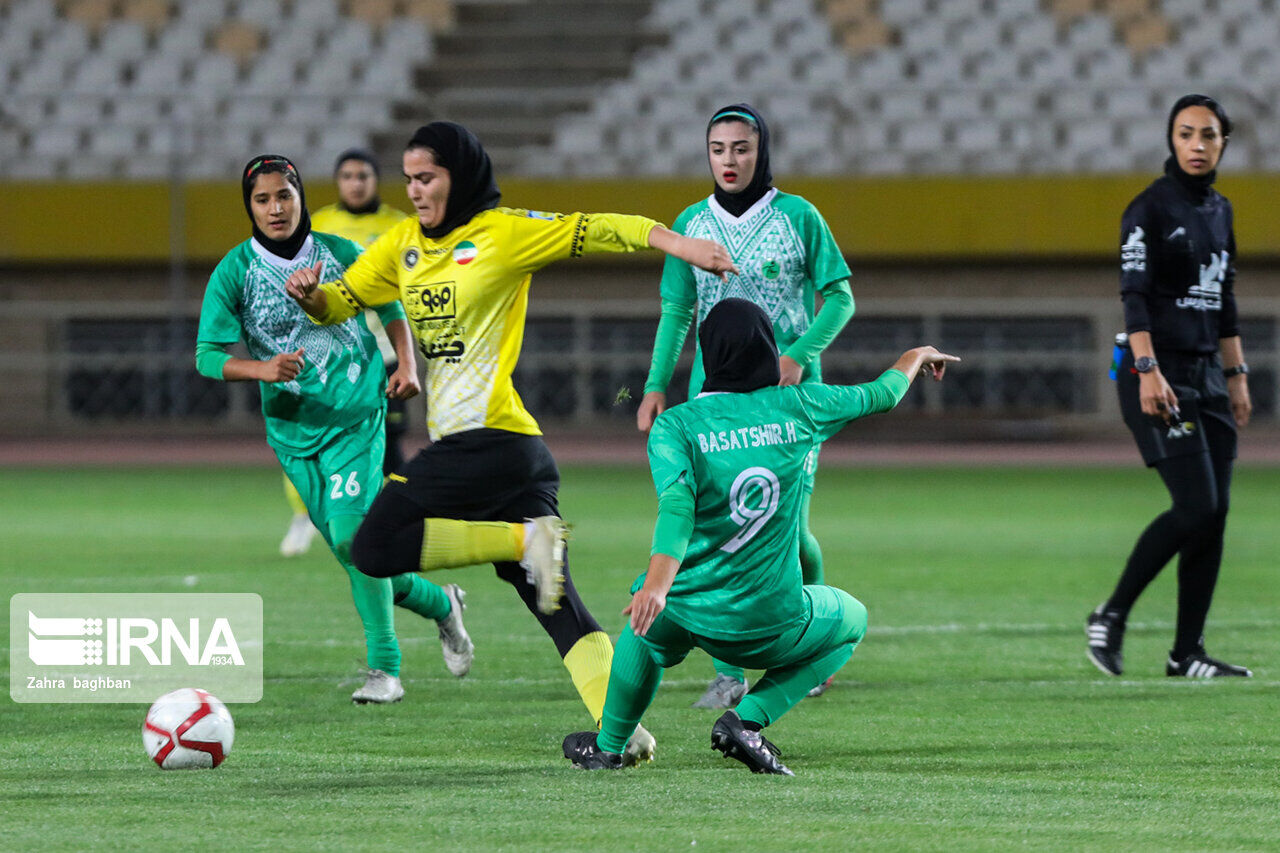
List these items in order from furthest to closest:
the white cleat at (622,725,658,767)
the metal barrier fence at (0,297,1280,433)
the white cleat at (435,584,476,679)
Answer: the metal barrier fence at (0,297,1280,433) → the white cleat at (435,584,476,679) → the white cleat at (622,725,658,767)

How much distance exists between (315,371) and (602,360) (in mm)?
16875

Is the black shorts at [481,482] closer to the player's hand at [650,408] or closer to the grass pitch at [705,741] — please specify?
the player's hand at [650,408]

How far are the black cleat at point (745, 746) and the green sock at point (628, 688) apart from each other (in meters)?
0.22

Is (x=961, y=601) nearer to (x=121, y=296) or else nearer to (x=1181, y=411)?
(x=1181, y=411)

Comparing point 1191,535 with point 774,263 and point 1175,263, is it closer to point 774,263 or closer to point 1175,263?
point 1175,263

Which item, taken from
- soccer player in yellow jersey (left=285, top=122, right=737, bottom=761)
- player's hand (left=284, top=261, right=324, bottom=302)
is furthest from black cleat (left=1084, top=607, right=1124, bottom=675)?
player's hand (left=284, top=261, right=324, bottom=302)

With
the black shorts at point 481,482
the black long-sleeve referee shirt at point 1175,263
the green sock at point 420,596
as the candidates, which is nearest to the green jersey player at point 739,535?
the black shorts at point 481,482

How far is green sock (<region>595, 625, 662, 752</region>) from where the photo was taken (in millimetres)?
5039

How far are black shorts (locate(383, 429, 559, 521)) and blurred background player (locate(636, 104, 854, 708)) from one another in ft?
2.64

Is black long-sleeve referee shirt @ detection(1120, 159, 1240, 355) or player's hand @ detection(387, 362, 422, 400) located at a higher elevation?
black long-sleeve referee shirt @ detection(1120, 159, 1240, 355)

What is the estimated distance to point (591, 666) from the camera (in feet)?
17.7

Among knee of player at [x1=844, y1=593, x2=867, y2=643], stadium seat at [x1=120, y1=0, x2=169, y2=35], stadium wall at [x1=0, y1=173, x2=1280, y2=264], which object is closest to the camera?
knee of player at [x1=844, y1=593, x2=867, y2=643]

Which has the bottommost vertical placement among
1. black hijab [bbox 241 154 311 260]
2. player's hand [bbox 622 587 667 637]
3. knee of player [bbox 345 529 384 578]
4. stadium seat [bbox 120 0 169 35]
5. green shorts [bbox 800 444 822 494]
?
knee of player [bbox 345 529 384 578]

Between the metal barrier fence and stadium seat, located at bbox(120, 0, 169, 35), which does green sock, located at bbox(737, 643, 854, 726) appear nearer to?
the metal barrier fence
